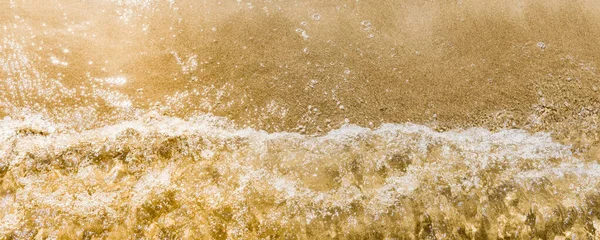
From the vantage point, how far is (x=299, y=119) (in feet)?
6.25

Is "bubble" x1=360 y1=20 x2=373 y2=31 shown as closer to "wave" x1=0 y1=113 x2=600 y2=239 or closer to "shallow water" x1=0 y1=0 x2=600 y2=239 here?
"shallow water" x1=0 y1=0 x2=600 y2=239

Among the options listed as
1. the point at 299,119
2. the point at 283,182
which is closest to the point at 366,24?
the point at 299,119

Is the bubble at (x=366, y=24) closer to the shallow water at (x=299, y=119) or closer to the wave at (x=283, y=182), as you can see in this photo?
the shallow water at (x=299, y=119)

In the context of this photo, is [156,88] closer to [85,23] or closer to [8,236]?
[85,23]

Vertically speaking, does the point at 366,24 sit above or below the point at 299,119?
above

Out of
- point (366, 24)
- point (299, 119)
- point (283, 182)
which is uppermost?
point (366, 24)

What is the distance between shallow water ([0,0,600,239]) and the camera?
1.72 meters

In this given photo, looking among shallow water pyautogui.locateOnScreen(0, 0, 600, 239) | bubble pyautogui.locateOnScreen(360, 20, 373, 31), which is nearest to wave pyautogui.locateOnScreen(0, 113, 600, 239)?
shallow water pyautogui.locateOnScreen(0, 0, 600, 239)

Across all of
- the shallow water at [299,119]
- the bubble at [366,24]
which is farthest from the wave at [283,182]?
the bubble at [366,24]

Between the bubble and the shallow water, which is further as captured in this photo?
the bubble

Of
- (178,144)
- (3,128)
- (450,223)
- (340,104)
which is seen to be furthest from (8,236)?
(450,223)

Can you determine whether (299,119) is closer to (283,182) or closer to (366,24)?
(283,182)

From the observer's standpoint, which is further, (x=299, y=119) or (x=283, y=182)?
(x=299, y=119)

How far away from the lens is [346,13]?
2.19 meters
